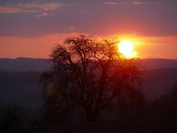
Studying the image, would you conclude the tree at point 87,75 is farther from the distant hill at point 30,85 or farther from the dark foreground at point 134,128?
the distant hill at point 30,85

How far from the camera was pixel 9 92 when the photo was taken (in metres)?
114

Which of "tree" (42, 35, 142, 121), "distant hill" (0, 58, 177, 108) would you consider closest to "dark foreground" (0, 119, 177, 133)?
"tree" (42, 35, 142, 121)

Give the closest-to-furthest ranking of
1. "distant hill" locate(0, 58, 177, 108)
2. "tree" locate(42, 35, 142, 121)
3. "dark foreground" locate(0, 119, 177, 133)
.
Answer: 1. "dark foreground" locate(0, 119, 177, 133)
2. "tree" locate(42, 35, 142, 121)
3. "distant hill" locate(0, 58, 177, 108)

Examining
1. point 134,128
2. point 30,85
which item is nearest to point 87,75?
point 134,128

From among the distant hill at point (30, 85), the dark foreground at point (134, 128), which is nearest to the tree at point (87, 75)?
the dark foreground at point (134, 128)

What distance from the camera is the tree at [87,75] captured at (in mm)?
25875

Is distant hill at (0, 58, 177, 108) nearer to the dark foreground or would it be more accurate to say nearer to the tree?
the tree

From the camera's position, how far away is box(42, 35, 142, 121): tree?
25.9 metres

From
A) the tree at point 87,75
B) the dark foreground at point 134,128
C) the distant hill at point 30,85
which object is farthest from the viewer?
the distant hill at point 30,85

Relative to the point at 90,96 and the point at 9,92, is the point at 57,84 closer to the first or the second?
the point at 90,96

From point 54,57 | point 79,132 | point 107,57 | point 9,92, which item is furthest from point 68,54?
point 9,92

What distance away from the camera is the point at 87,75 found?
26141mm

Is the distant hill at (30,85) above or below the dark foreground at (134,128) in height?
above

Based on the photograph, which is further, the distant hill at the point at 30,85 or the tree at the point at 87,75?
the distant hill at the point at 30,85
